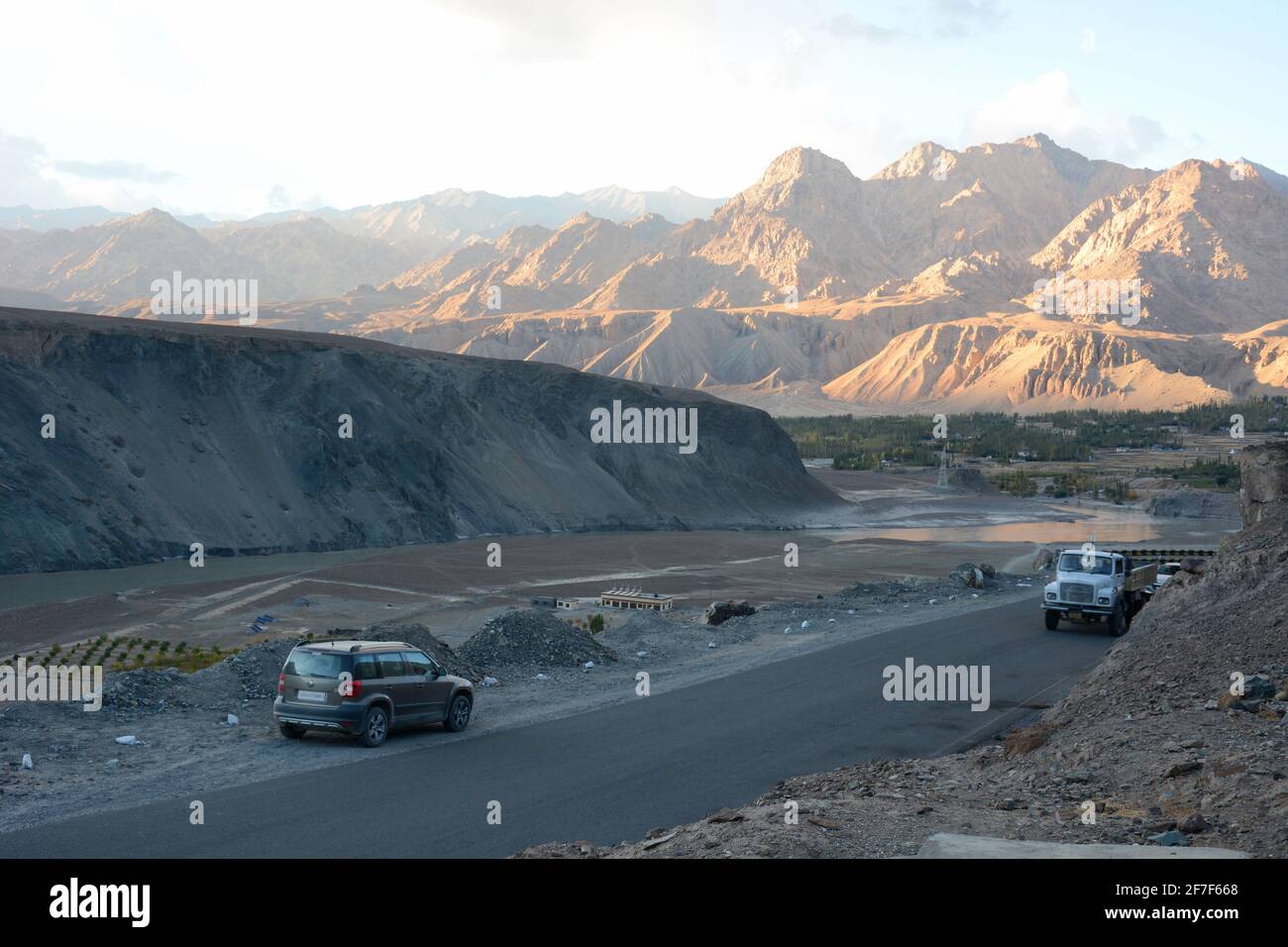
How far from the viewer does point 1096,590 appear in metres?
28.8

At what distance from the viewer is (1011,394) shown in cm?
19125

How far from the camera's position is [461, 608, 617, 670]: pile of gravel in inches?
903

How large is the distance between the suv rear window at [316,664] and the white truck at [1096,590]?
19.2 metres

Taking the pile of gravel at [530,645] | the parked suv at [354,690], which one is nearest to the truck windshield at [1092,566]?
the pile of gravel at [530,645]

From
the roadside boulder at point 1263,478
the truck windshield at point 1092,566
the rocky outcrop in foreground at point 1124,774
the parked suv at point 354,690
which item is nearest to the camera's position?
the rocky outcrop in foreground at point 1124,774

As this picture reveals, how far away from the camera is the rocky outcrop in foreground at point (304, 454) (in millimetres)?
49719

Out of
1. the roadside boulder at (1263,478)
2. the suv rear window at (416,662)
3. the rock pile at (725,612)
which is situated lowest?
the rock pile at (725,612)

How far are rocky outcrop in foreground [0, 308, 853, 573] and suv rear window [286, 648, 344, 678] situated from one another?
109ft

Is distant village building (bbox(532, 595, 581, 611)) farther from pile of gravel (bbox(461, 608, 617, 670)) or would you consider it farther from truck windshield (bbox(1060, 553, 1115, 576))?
truck windshield (bbox(1060, 553, 1115, 576))

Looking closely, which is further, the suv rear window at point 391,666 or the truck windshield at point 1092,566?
the truck windshield at point 1092,566

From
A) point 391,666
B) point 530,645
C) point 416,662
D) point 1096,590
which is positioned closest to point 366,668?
point 391,666

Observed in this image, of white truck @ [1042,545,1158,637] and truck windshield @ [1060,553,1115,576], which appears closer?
white truck @ [1042,545,1158,637]

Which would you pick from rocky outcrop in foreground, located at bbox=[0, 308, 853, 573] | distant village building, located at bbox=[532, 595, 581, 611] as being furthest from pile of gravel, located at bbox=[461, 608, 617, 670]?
rocky outcrop in foreground, located at bbox=[0, 308, 853, 573]

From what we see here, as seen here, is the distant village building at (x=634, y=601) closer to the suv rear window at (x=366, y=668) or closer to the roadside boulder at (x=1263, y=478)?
the roadside boulder at (x=1263, y=478)
